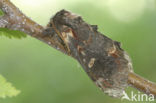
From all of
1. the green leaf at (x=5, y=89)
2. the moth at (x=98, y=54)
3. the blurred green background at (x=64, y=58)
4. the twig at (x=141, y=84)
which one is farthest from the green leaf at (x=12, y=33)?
the blurred green background at (x=64, y=58)

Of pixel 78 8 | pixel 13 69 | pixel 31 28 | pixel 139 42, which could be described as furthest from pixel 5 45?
pixel 31 28

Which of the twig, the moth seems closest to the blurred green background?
the twig

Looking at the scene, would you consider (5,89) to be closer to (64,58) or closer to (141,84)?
(141,84)

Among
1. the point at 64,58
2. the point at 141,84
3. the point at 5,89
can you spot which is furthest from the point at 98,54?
the point at 64,58

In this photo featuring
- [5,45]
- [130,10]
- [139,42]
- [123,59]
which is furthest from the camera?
[130,10]

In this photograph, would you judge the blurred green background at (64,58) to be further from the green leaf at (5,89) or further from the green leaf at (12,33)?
the green leaf at (5,89)

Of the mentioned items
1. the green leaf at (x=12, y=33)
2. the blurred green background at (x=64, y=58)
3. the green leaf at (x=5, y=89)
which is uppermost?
the blurred green background at (x=64, y=58)

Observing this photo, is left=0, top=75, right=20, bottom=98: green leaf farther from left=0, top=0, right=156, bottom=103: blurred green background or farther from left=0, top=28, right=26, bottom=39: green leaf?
left=0, top=0, right=156, bottom=103: blurred green background

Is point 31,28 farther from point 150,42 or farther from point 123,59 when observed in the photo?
point 150,42
